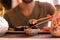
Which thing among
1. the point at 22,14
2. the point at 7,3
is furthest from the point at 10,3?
the point at 22,14

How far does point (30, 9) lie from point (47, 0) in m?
0.15

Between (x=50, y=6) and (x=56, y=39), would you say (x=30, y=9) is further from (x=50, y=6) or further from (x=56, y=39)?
(x=56, y=39)

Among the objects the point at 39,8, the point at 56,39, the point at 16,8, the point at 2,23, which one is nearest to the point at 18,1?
the point at 16,8

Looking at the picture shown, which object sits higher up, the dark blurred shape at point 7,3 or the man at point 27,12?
the dark blurred shape at point 7,3

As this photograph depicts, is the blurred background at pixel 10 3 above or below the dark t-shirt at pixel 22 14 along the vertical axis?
above

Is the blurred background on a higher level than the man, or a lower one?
higher

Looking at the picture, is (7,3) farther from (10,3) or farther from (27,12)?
(27,12)

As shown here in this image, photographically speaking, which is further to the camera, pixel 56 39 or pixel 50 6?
pixel 50 6

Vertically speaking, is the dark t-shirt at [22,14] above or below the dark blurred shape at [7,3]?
below

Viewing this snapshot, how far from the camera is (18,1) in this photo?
957 millimetres

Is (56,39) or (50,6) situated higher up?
(50,6)

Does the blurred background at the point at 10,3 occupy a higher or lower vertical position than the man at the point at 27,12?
higher

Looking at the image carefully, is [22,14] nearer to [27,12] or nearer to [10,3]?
[27,12]

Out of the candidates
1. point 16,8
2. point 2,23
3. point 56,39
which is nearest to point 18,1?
point 16,8
